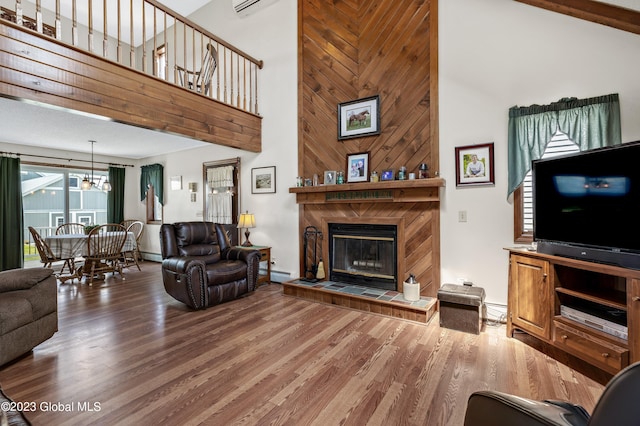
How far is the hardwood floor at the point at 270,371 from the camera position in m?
1.75

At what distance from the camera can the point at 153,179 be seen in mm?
6945

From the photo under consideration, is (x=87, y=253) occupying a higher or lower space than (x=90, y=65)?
lower

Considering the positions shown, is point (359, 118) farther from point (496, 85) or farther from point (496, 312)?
point (496, 312)

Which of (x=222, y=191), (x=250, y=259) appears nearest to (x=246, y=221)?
(x=250, y=259)

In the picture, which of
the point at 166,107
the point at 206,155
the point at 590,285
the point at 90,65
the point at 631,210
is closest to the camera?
the point at 631,210

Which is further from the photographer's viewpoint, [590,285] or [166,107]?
[166,107]

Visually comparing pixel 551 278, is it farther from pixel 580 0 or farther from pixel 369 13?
pixel 369 13

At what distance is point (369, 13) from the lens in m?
3.98

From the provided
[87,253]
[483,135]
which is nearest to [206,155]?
[87,253]

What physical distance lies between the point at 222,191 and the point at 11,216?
12.9 feet

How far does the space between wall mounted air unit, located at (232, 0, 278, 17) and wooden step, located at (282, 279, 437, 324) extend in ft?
15.1

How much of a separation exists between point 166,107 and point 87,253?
3.11m

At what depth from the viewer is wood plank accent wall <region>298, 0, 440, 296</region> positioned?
3.55 meters

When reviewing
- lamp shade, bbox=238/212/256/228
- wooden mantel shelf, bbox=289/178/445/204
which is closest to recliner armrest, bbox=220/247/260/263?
lamp shade, bbox=238/212/256/228
